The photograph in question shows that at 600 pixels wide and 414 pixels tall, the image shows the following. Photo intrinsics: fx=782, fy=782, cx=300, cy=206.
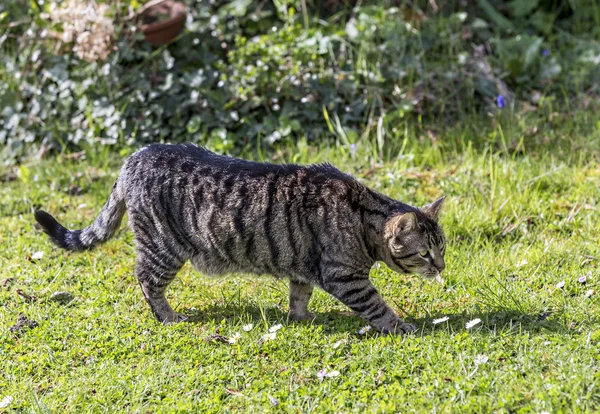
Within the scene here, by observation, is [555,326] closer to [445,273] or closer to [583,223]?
[445,273]

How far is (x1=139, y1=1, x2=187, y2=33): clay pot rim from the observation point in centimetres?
703

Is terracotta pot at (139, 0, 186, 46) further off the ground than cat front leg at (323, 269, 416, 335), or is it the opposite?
terracotta pot at (139, 0, 186, 46)

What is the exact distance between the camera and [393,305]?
4594mm

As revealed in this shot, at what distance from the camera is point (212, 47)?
7.28 metres

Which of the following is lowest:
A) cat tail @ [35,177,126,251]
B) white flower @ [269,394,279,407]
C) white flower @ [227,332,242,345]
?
white flower @ [227,332,242,345]

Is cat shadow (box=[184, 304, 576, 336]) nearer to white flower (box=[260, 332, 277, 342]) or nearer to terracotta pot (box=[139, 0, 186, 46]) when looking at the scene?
white flower (box=[260, 332, 277, 342])

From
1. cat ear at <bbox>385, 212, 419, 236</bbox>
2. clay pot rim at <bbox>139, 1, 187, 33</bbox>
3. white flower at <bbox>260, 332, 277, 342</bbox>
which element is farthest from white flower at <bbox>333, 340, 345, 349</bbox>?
clay pot rim at <bbox>139, 1, 187, 33</bbox>

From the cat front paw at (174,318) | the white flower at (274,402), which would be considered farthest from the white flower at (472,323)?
the cat front paw at (174,318)

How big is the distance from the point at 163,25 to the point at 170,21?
0.26 feet

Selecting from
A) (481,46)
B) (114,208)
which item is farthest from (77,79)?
(481,46)

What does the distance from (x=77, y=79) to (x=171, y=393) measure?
4.10 meters

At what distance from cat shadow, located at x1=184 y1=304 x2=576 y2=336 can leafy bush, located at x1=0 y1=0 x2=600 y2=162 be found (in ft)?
7.20

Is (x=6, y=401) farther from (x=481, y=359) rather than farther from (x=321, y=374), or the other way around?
(x=481, y=359)

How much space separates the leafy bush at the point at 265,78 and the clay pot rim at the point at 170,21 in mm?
116
